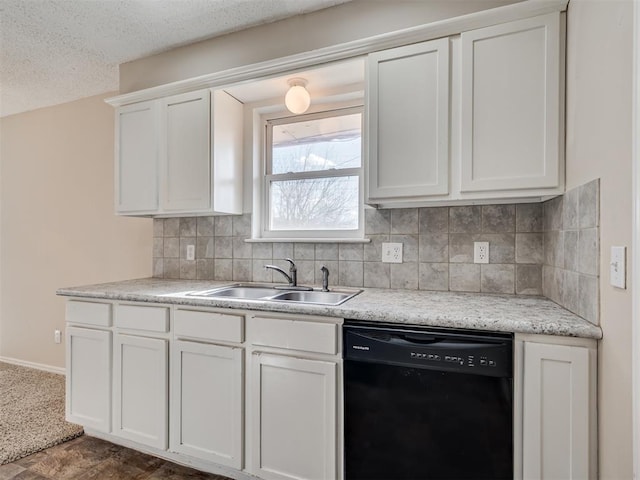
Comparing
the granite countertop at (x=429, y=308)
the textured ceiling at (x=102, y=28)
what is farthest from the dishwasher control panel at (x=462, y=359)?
the textured ceiling at (x=102, y=28)

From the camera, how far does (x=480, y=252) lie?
188 centimetres

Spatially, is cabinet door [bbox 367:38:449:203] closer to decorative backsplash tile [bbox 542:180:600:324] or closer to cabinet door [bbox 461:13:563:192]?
cabinet door [bbox 461:13:563:192]

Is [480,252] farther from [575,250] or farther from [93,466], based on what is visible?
[93,466]

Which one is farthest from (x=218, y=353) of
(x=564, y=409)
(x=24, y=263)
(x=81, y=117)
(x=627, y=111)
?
(x=24, y=263)

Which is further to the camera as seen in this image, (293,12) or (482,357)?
(293,12)

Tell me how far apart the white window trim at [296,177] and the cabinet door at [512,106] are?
71 centimetres

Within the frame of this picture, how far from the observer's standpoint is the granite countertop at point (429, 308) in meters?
1.21

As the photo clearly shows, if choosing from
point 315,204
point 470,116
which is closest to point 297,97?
point 315,204

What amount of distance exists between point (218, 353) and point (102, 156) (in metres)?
2.37

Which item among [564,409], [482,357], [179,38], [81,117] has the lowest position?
[564,409]

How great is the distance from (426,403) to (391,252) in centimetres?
92

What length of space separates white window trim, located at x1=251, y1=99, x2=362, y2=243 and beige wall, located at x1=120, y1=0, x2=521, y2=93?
1.35ft

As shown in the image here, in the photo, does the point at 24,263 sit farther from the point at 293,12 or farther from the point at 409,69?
the point at 409,69

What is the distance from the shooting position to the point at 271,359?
1.58 metres
